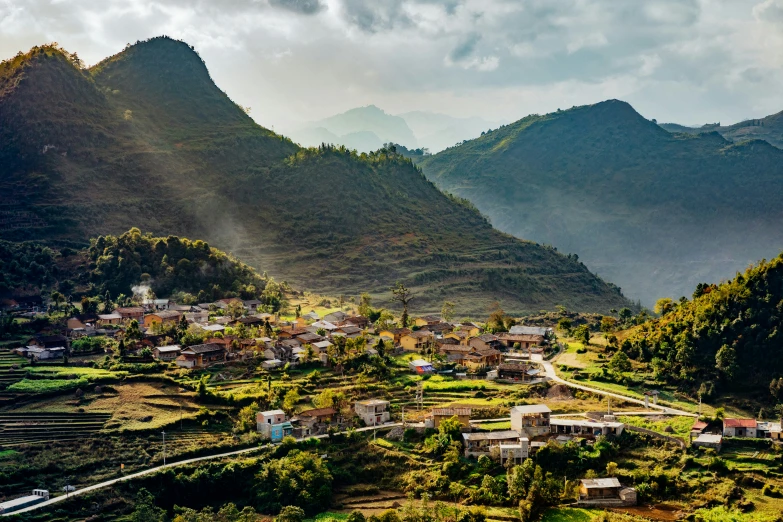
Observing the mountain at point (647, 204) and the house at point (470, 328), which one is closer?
the house at point (470, 328)

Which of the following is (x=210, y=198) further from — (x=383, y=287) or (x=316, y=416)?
(x=316, y=416)

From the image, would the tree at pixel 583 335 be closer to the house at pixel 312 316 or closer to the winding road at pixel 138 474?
the house at pixel 312 316

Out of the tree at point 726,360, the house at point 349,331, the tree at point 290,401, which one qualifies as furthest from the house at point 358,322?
the tree at point 726,360

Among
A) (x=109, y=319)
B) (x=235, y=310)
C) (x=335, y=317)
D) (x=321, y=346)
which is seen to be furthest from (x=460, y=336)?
(x=109, y=319)

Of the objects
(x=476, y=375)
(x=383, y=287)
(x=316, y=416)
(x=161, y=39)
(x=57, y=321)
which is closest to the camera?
(x=316, y=416)

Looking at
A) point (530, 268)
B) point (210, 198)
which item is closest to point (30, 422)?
point (210, 198)

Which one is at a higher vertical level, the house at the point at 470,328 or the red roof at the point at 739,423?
the house at the point at 470,328

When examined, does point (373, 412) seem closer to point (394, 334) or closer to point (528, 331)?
point (394, 334)
